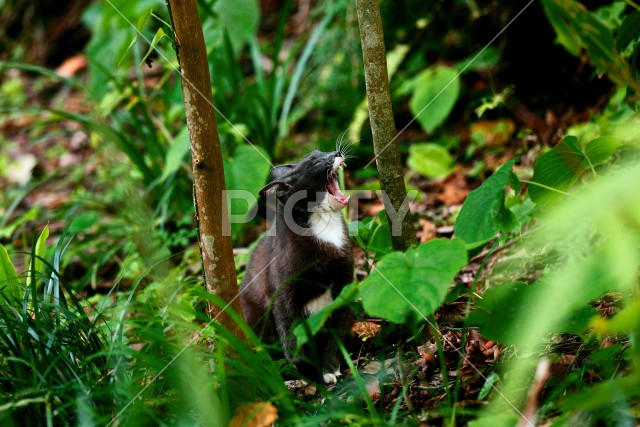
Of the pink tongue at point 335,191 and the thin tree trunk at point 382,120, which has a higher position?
the thin tree trunk at point 382,120

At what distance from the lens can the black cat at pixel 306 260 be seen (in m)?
2.91

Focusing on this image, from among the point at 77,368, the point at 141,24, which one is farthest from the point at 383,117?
the point at 77,368

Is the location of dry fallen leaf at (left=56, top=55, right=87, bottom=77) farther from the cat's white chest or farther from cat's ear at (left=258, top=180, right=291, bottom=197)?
the cat's white chest

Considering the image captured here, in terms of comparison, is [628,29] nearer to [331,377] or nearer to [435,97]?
[331,377]

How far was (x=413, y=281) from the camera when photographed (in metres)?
2.10

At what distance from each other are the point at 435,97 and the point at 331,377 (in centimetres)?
231

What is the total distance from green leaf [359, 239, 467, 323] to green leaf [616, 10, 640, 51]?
1.12 m

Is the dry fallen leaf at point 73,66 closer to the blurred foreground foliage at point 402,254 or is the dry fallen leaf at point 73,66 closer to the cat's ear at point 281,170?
the blurred foreground foliage at point 402,254

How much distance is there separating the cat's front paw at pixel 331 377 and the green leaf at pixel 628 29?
1719 millimetres

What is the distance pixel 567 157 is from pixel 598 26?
51 cm

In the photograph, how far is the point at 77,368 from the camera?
230 centimetres

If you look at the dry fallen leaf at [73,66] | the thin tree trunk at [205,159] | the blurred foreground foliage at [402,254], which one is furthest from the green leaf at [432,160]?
the dry fallen leaf at [73,66]

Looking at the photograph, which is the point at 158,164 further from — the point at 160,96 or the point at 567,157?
the point at 567,157

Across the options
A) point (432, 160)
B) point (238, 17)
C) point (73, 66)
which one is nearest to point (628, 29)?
point (432, 160)
